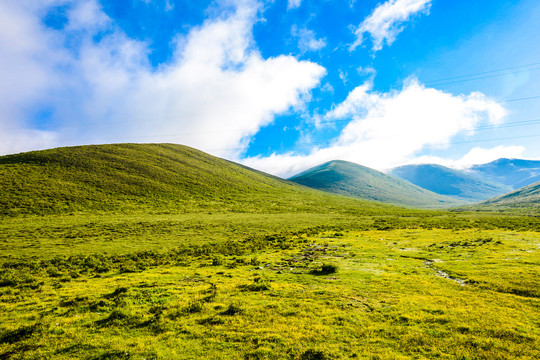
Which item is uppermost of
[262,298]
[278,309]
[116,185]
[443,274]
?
[116,185]

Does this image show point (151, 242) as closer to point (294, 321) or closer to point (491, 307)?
point (294, 321)

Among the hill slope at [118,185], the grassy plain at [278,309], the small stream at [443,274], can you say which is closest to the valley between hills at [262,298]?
the grassy plain at [278,309]

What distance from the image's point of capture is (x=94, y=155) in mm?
125438

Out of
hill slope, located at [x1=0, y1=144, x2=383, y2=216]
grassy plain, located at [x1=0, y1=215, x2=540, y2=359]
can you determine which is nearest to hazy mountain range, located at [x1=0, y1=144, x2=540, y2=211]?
hill slope, located at [x1=0, y1=144, x2=383, y2=216]

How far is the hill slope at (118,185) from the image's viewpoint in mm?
71438

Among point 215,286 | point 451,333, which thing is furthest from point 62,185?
point 451,333

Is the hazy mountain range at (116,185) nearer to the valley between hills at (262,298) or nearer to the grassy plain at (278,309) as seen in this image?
the valley between hills at (262,298)

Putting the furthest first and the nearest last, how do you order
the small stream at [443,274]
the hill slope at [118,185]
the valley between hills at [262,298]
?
the hill slope at [118,185] < the small stream at [443,274] < the valley between hills at [262,298]

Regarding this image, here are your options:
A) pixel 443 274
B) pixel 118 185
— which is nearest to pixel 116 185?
pixel 118 185

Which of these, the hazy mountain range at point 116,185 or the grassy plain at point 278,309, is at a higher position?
the hazy mountain range at point 116,185

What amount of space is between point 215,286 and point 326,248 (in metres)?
20.8

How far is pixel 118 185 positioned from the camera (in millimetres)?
96812

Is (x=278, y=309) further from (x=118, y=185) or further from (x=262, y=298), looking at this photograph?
(x=118, y=185)

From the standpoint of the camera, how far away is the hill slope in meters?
71.4
